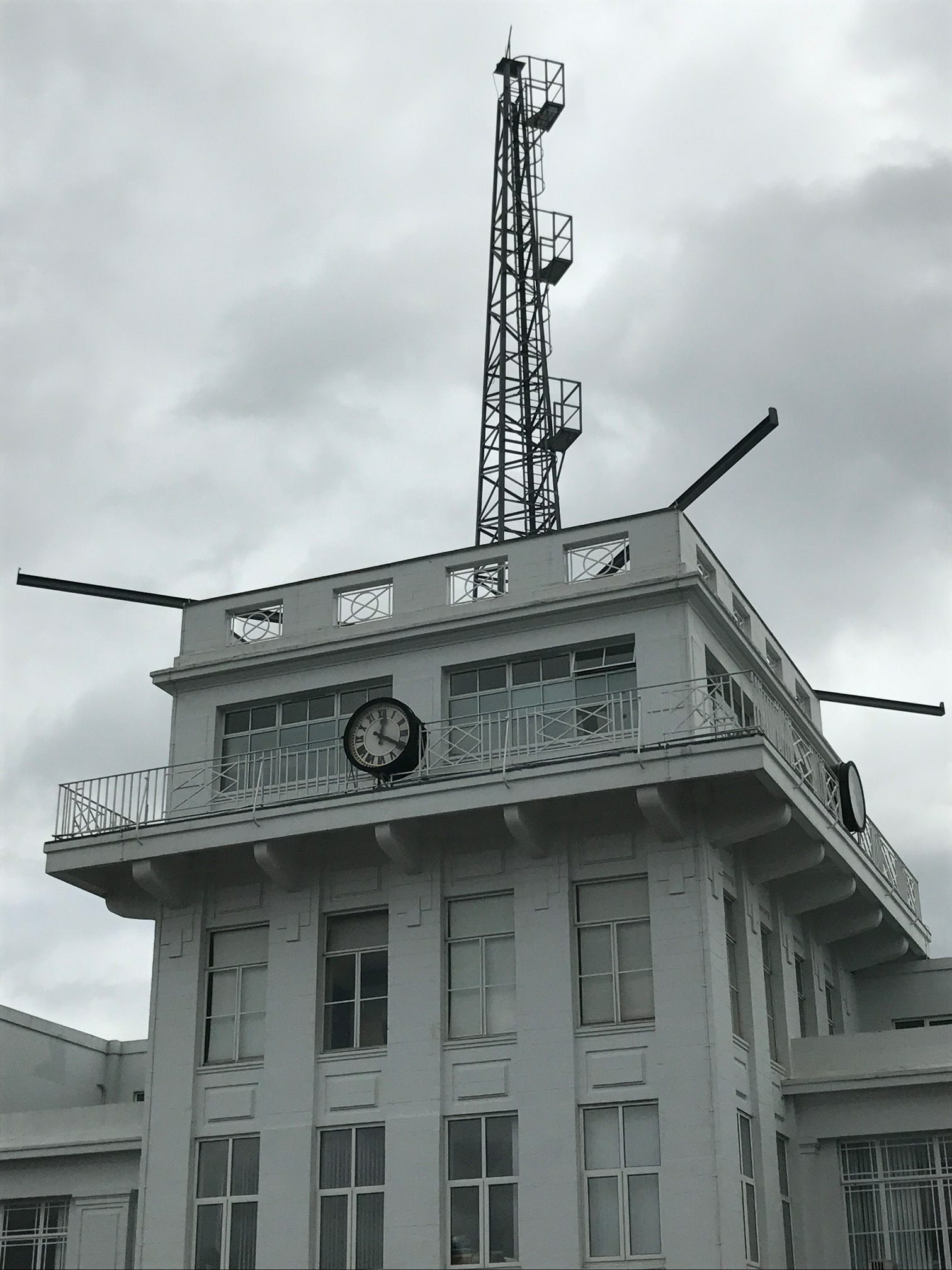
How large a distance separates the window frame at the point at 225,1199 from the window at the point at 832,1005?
39.8ft

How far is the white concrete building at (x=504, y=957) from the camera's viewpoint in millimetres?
27594

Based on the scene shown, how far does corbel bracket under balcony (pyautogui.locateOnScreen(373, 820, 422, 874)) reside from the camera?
29.5 meters

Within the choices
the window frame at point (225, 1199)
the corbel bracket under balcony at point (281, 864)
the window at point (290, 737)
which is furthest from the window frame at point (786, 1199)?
the window at point (290, 737)

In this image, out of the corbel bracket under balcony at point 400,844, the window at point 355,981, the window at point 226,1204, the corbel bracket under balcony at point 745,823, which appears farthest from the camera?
the window at point 355,981

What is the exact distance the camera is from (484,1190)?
27812 millimetres

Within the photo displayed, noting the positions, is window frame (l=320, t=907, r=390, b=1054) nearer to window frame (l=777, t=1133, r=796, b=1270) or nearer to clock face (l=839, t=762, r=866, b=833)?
window frame (l=777, t=1133, r=796, b=1270)

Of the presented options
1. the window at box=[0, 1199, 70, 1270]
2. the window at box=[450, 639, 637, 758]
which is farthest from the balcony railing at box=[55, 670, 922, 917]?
the window at box=[0, 1199, 70, 1270]

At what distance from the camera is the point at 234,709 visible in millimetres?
33469

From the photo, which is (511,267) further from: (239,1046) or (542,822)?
(239,1046)

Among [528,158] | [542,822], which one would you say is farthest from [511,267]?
[542,822]

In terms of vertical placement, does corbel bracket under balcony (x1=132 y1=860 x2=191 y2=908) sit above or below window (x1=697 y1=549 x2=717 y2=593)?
below

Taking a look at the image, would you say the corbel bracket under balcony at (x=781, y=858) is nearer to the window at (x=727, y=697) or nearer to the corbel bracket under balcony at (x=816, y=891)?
the corbel bracket under balcony at (x=816, y=891)

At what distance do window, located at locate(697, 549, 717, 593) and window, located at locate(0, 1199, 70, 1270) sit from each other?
16.5 metres

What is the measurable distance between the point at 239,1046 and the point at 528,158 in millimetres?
22655
